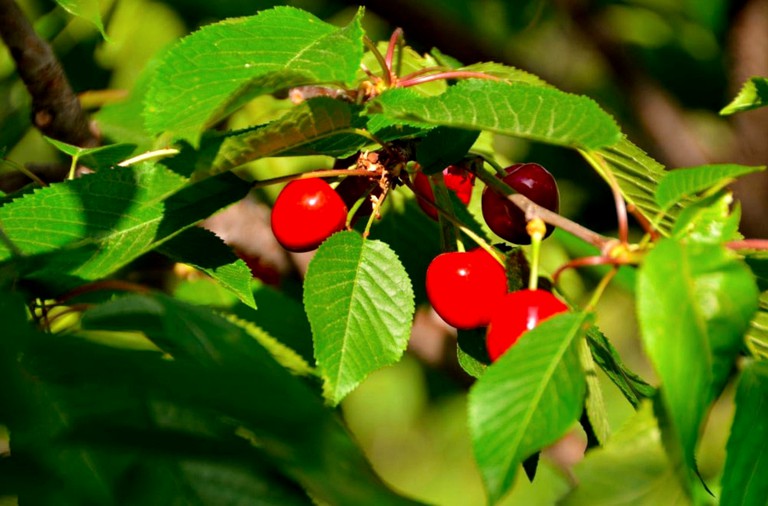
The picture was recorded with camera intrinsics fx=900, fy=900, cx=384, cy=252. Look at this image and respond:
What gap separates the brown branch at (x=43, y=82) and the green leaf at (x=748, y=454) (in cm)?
112

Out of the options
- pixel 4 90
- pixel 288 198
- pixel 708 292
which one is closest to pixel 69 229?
pixel 288 198

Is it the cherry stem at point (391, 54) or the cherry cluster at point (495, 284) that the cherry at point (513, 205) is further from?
the cherry stem at point (391, 54)

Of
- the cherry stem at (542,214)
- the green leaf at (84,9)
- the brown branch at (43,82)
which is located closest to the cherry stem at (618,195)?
the cherry stem at (542,214)

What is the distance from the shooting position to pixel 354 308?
0.94 m

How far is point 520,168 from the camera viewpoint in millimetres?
1033

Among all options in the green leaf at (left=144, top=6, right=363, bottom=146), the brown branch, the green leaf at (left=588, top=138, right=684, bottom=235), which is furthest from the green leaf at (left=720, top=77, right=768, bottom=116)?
the brown branch

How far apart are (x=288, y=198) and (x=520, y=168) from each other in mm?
268

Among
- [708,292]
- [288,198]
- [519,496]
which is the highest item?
[708,292]

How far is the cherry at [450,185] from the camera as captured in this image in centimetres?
108

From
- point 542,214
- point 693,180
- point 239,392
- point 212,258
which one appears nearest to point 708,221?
point 693,180

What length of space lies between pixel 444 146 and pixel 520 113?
0.55ft

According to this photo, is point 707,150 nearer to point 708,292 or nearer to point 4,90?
point 4,90

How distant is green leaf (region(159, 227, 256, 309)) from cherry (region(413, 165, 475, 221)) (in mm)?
225

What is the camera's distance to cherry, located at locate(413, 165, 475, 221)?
3.53 ft
